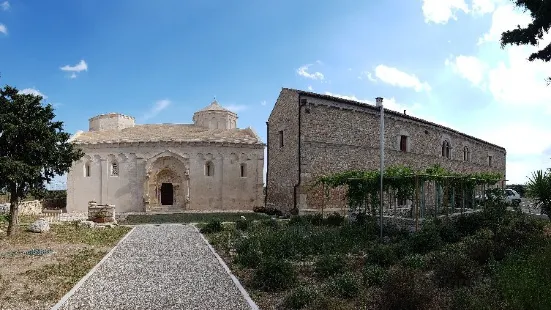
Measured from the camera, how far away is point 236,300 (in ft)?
23.8

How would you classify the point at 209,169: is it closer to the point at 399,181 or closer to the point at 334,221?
the point at 334,221

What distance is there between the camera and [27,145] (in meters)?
16.2

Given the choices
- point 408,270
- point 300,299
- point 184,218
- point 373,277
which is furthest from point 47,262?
point 184,218

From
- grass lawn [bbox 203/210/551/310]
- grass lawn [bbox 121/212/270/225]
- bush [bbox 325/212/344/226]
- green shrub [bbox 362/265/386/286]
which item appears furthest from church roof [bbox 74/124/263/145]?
green shrub [bbox 362/265/386/286]

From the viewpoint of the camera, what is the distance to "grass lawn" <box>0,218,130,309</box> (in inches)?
310

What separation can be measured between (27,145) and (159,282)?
37.4 ft

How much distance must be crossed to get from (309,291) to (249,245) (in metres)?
5.00

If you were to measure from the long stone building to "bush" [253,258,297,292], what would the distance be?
14.7 meters

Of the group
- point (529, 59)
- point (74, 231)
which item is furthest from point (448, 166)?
point (74, 231)

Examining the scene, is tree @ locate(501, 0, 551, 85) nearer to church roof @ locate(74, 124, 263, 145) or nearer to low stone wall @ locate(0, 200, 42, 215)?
church roof @ locate(74, 124, 263, 145)

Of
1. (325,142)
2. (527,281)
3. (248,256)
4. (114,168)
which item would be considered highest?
(325,142)

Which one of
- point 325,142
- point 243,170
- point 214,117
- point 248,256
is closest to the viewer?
point 248,256

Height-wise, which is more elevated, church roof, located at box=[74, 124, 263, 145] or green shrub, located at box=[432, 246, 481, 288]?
church roof, located at box=[74, 124, 263, 145]

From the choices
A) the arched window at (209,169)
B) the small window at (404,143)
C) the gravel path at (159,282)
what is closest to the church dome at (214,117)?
the arched window at (209,169)
